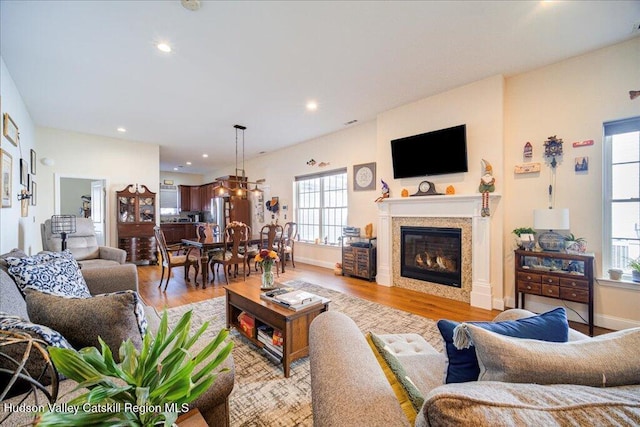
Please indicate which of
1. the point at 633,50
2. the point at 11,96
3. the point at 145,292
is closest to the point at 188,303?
the point at 145,292

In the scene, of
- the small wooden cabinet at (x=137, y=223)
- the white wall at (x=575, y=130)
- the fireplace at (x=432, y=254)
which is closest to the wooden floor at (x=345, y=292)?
the fireplace at (x=432, y=254)

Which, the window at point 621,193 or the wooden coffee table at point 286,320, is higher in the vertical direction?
the window at point 621,193

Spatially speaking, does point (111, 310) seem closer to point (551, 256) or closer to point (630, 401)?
point (630, 401)

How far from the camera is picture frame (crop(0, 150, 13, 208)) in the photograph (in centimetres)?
258

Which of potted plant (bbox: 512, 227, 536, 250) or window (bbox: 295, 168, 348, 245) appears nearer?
potted plant (bbox: 512, 227, 536, 250)

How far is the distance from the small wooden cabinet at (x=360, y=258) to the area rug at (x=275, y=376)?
1.24 metres

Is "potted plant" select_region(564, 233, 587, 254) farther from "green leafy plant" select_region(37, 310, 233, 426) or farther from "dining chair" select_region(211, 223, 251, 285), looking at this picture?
"dining chair" select_region(211, 223, 251, 285)

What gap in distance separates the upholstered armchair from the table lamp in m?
5.62

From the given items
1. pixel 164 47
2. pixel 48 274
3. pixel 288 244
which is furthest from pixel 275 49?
pixel 288 244

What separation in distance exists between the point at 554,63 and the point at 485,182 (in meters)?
1.48

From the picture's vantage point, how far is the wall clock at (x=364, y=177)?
4.73m

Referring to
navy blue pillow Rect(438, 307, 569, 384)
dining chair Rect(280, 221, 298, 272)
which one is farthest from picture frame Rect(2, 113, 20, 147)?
navy blue pillow Rect(438, 307, 569, 384)

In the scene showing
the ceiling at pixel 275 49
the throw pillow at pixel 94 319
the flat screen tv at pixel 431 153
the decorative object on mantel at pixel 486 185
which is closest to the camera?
the throw pillow at pixel 94 319

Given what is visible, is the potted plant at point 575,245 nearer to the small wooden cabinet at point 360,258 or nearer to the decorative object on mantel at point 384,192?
the decorative object on mantel at point 384,192
